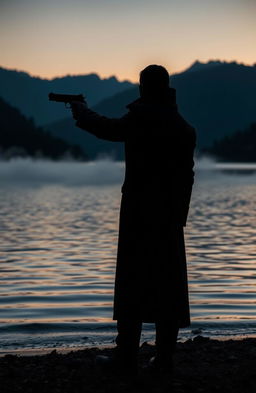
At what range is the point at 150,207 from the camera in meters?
6.54

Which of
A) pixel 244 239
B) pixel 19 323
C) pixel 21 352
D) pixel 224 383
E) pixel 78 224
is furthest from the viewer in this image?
pixel 78 224

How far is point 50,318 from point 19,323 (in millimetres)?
547

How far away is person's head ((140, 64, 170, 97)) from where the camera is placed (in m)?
6.68

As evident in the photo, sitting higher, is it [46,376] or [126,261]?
[126,261]

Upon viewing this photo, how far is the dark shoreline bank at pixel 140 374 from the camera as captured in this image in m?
6.19

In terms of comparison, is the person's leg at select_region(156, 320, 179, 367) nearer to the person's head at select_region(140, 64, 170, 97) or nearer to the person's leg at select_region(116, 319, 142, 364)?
the person's leg at select_region(116, 319, 142, 364)

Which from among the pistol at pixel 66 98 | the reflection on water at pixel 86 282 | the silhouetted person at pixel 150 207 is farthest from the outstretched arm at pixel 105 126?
the reflection on water at pixel 86 282

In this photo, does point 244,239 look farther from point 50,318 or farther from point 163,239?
point 163,239

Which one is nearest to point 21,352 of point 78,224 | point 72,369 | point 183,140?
point 72,369

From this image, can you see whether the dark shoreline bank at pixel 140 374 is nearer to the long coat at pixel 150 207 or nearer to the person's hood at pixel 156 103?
the long coat at pixel 150 207

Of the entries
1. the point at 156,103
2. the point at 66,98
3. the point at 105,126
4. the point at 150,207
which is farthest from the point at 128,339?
the point at 66,98

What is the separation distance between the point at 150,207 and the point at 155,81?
3.60ft

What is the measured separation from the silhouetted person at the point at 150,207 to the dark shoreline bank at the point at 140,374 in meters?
0.36

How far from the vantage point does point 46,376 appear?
256 inches
